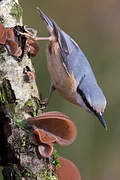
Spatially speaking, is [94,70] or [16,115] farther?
[94,70]

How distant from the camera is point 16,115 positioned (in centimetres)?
265

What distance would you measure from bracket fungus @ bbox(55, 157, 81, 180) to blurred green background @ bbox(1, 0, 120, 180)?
315 cm

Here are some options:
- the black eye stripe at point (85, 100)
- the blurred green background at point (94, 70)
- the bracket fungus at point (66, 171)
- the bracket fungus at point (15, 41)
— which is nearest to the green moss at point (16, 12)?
the bracket fungus at point (15, 41)

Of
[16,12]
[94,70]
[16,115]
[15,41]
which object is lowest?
[16,115]

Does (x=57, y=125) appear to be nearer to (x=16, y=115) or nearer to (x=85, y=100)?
(x=16, y=115)

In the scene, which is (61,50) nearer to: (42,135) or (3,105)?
(3,105)

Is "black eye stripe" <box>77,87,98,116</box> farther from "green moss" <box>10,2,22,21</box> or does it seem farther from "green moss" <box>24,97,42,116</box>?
"green moss" <box>10,2,22,21</box>

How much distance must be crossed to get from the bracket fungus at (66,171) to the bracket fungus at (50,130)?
19cm

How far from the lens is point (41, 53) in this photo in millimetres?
6180

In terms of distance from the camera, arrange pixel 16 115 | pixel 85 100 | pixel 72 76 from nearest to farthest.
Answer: pixel 16 115 < pixel 85 100 < pixel 72 76

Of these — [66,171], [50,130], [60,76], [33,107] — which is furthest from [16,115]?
[60,76]

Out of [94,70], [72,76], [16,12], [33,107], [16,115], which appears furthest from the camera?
[94,70]

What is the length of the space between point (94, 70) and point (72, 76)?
259 centimetres

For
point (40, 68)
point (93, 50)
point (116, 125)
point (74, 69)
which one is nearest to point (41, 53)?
point (40, 68)
